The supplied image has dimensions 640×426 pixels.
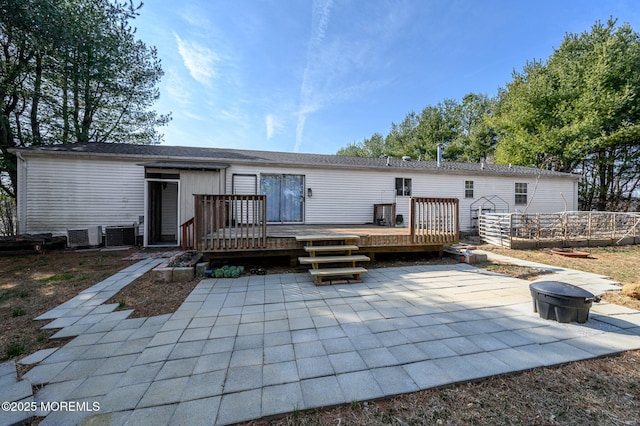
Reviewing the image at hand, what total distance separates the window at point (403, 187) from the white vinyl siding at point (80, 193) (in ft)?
32.6

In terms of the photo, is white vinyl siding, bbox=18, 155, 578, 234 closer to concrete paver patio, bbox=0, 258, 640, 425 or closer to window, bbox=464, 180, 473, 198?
window, bbox=464, 180, 473, 198

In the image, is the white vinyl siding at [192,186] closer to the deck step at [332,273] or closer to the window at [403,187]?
the deck step at [332,273]

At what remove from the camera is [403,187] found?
10.1 m

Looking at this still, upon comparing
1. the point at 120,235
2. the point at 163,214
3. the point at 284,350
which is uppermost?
the point at 163,214

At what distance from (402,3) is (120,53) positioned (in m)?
12.7

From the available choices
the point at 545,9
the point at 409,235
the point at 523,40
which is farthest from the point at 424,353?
the point at 523,40

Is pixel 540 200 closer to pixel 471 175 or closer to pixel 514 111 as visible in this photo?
pixel 471 175

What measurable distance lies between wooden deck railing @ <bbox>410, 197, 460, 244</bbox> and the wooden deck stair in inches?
69.3

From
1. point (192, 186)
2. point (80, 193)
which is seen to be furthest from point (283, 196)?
point (80, 193)

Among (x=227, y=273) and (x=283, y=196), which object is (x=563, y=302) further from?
(x=283, y=196)

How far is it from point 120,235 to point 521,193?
680 inches

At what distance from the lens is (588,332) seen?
258 centimetres

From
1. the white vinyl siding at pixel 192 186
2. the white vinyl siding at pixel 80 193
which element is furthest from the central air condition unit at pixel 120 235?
the white vinyl siding at pixel 192 186

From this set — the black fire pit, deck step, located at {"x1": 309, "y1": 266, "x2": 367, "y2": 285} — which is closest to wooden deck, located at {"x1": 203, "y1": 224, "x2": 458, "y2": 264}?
deck step, located at {"x1": 309, "y1": 266, "x2": 367, "y2": 285}
